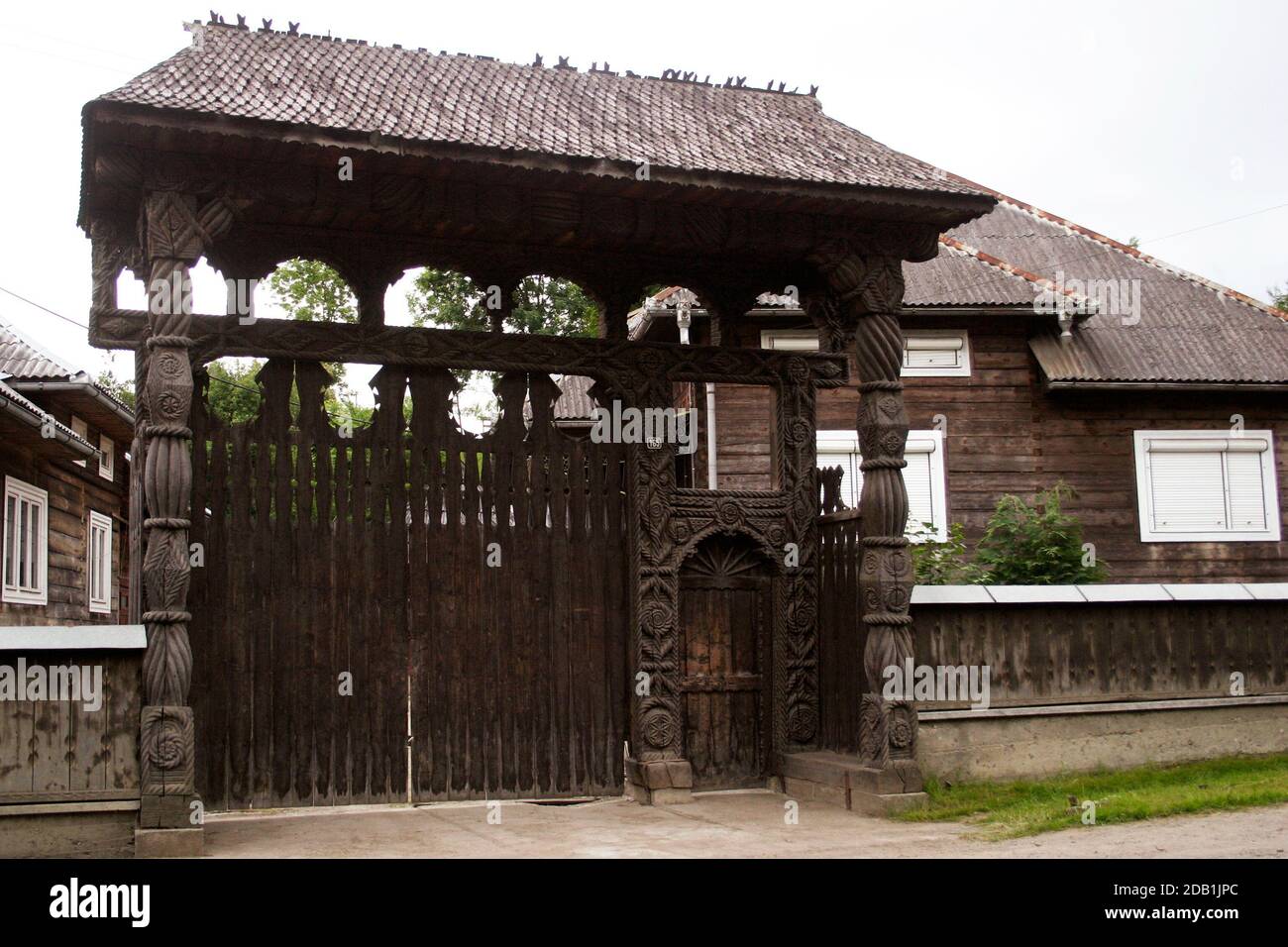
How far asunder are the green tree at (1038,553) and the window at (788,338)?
534cm

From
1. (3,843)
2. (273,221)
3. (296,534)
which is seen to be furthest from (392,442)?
(3,843)

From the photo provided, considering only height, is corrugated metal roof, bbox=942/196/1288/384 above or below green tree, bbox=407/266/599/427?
below

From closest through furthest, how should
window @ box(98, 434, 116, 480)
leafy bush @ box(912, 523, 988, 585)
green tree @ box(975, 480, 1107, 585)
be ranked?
green tree @ box(975, 480, 1107, 585)
leafy bush @ box(912, 523, 988, 585)
window @ box(98, 434, 116, 480)

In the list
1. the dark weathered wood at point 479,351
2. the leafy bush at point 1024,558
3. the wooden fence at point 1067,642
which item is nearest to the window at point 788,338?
the leafy bush at point 1024,558

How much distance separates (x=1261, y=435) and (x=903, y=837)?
13.9m

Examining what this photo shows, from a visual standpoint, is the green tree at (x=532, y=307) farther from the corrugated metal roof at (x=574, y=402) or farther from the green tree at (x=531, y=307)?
the corrugated metal roof at (x=574, y=402)

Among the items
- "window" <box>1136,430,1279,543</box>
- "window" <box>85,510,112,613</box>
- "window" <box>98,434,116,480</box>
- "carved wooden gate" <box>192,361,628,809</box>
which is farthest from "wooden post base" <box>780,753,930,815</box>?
"window" <box>98,434,116,480</box>

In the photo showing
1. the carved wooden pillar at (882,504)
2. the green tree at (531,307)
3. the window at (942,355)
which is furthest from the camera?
the green tree at (531,307)

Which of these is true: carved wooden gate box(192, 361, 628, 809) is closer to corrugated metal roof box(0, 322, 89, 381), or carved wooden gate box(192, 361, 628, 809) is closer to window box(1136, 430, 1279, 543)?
corrugated metal roof box(0, 322, 89, 381)

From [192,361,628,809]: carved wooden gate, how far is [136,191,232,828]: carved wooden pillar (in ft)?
4.81

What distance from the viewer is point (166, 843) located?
9.05 metres

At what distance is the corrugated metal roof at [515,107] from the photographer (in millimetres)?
10055

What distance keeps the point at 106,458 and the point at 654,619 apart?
14.2 meters

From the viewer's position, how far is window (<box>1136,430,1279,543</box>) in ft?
67.9
